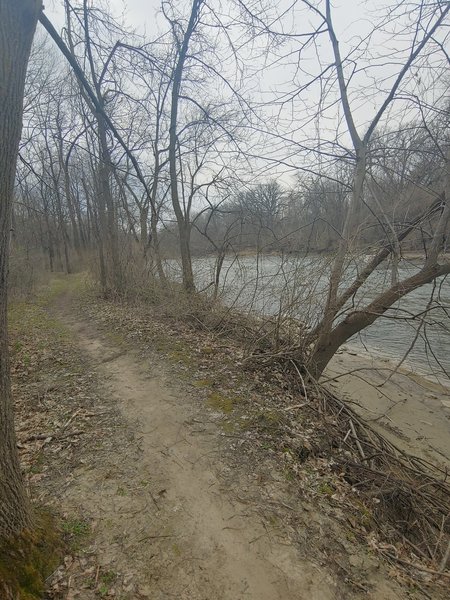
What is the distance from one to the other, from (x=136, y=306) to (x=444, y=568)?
957 cm

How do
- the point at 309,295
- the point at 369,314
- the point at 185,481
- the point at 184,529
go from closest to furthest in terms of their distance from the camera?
the point at 184,529, the point at 185,481, the point at 369,314, the point at 309,295

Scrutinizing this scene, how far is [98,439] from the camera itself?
3854mm

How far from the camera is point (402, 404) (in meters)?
7.32

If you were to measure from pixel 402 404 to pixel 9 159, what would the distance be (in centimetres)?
814

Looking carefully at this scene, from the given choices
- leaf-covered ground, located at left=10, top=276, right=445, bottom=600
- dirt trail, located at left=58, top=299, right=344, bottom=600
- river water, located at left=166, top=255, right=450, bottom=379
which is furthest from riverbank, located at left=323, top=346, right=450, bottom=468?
dirt trail, located at left=58, top=299, right=344, bottom=600

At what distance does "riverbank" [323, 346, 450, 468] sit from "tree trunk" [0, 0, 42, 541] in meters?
4.89

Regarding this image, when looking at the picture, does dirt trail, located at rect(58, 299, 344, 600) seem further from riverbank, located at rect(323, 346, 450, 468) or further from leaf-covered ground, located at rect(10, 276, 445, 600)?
riverbank, located at rect(323, 346, 450, 468)

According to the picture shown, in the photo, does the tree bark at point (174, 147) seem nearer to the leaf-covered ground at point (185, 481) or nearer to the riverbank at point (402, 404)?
the leaf-covered ground at point (185, 481)

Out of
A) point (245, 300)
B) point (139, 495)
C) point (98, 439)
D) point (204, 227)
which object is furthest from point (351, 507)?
point (204, 227)

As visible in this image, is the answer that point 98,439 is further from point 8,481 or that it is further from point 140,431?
point 8,481

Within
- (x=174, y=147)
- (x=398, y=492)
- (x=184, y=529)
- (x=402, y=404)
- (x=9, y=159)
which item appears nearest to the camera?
(x=9, y=159)

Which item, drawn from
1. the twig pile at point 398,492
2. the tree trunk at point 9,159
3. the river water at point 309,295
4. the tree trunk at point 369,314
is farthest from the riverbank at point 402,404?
the tree trunk at point 9,159

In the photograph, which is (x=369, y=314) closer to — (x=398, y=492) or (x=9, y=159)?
(x=398, y=492)

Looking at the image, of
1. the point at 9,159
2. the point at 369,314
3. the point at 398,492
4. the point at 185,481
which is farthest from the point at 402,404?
the point at 9,159
